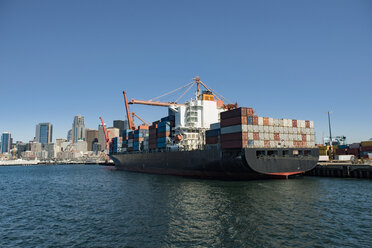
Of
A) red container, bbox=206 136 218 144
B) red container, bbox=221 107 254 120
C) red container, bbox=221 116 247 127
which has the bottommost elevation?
red container, bbox=206 136 218 144

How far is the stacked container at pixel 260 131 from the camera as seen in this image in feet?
139

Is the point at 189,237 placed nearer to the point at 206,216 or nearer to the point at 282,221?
the point at 206,216

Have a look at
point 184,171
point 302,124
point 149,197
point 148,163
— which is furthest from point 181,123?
point 149,197

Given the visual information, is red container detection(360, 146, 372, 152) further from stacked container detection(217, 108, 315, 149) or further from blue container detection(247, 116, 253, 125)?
blue container detection(247, 116, 253, 125)

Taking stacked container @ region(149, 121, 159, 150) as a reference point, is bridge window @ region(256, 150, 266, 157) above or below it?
below

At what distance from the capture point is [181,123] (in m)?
62.5

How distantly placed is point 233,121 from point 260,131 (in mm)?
5098

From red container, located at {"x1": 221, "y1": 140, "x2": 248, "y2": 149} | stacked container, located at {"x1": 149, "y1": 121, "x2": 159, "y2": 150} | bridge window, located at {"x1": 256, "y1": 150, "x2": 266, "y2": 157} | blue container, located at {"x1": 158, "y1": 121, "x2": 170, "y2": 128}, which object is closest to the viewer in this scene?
red container, located at {"x1": 221, "y1": 140, "x2": 248, "y2": 149}

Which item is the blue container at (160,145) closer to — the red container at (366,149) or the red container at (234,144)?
the red container at (234,144)

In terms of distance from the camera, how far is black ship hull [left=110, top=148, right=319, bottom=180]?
41.0m

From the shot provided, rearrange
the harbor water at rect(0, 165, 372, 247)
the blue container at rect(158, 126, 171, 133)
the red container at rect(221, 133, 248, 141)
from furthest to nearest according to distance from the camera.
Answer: the blue container at rect(158, 126, 171, 133) < the red container at rect(221, 133, 248, 141) < the harbor water at rect(0, 165, 372, 247)

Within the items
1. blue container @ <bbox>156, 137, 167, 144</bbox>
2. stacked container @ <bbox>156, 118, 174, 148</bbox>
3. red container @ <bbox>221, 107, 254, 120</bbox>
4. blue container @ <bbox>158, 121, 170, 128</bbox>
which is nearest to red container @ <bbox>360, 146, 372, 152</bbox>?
red container @ <bbox>221, 107, 254, 120</bbox>

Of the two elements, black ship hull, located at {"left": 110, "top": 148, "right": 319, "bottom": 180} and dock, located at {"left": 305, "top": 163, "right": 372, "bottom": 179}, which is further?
dock, located at {"left": 305, "top": 163, "right": 372, "bottom": 179}

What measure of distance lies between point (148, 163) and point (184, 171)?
1915 cm
